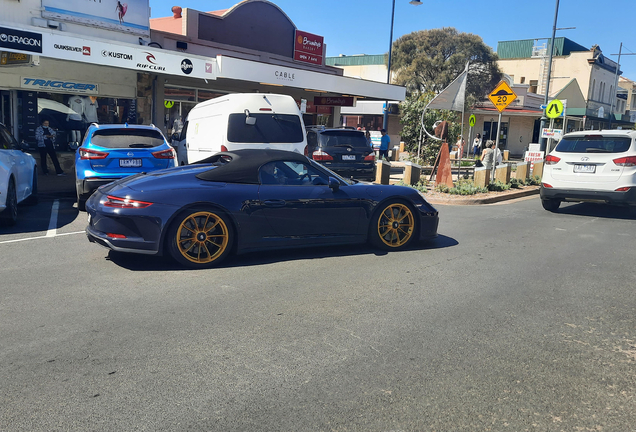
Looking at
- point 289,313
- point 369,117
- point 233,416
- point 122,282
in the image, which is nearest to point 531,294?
point 289,313

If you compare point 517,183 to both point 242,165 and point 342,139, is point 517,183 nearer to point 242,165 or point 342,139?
point 342,139

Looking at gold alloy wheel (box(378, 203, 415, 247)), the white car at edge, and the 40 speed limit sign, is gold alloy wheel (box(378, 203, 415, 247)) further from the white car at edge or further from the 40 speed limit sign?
the 40 speed limit sign

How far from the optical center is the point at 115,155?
1002 cm

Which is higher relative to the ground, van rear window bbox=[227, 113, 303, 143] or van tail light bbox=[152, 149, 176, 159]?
van rear window bbox=[227, 113, 303, 143]

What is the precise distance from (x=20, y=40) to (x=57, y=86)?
417 centimetres

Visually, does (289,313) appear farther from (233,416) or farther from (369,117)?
(369,117)

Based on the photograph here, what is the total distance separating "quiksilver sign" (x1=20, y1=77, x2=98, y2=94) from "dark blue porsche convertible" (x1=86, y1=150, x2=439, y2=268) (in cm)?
1177

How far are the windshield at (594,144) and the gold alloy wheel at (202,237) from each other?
28.4 feet

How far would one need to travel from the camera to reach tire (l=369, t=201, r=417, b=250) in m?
7.46

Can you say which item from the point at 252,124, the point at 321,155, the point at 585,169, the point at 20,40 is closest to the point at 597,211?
the point at 585,169

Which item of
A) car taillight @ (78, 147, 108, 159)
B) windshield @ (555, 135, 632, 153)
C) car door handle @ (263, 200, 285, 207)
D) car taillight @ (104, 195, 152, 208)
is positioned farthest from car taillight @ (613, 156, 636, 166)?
car taillight @ (78, 147, 108, 159)

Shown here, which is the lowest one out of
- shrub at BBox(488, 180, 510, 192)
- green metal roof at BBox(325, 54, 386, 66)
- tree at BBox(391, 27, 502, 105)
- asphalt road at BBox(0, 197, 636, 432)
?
asphalt road at BBox(0, 197, 636, 432)

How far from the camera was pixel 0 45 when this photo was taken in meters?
12.7

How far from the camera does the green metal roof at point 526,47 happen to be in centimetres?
6169
